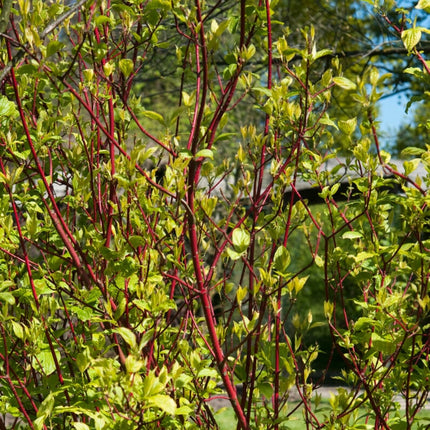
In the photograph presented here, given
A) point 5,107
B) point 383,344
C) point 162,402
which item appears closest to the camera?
point 162,402

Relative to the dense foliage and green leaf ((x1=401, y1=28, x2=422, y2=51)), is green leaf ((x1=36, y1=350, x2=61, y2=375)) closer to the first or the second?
the dense foliage

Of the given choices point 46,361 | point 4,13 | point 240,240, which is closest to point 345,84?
point 240,240

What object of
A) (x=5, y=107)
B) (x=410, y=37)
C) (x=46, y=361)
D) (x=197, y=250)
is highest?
(x=410, y=37)

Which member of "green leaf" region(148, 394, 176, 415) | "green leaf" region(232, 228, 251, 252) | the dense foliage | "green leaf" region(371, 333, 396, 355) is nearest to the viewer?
"green leaf" region(148, 394, 176, 415)

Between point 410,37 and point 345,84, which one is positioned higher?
point 410,37

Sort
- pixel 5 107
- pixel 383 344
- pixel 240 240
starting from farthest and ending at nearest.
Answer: pixel 5 107 → pixel 383 344 → pixel 240 240

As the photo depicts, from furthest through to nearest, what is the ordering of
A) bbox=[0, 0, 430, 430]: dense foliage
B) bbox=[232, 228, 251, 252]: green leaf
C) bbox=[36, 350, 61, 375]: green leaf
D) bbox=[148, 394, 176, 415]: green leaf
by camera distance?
bbox=[36, 350, 61, 375]: green leaf, bbox=[0, 0, 430, 430]: dense foliage, bbox=[232, 228, 251, 252]: green leaf, bbox=[148, 394, 176, 415]: green leaf

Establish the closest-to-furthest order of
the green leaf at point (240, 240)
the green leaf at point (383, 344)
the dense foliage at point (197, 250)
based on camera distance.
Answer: the green leaf at point (240, 240) < the dense foliage at point (197, 250) < the green leaf at point (383, 344)

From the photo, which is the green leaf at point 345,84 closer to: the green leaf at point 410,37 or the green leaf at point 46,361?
the green leaf at point 410,37

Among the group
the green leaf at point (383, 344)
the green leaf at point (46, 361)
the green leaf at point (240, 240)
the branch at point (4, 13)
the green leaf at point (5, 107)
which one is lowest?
the green leaf at point (46, 361)

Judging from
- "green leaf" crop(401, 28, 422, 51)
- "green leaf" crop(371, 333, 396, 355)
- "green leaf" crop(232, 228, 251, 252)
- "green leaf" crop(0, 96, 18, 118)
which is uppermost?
"green leaf" crop(401, 28, 422, 51)

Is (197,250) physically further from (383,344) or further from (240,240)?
(383,344)

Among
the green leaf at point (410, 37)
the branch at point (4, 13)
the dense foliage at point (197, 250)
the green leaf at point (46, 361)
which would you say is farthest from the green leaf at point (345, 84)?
the green leaf at point (46, 361)

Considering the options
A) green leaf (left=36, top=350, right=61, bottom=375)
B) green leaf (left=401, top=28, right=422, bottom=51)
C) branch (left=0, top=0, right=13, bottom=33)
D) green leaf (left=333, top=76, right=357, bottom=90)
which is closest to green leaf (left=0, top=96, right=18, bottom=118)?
branch (left=0, top=0, right=13, bottom=33)
